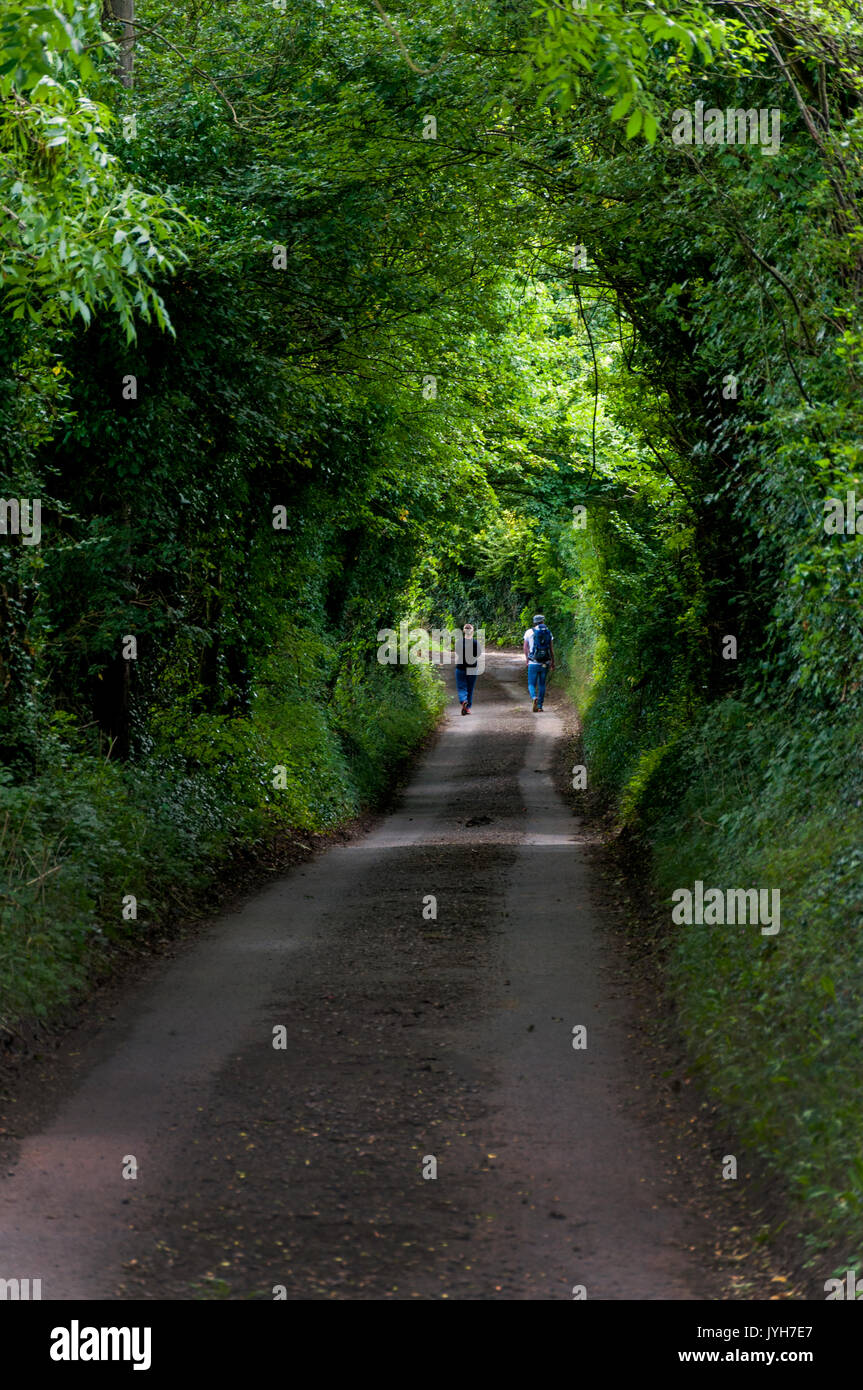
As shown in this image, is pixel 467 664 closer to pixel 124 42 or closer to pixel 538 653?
pixel 538 653

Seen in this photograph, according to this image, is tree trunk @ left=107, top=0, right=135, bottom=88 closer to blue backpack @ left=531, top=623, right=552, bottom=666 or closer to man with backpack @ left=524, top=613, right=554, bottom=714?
man with backpack @ left=524, top=613, right=554, bottom=714

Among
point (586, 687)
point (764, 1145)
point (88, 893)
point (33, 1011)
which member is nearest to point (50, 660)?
point (88, 893)

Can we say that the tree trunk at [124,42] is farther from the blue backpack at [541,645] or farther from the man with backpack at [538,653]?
the blue backpack at [541,645]

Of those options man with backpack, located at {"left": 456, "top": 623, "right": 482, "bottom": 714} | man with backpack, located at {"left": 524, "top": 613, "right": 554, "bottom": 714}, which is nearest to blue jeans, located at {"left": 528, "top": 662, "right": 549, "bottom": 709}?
man with backpack, located at {"left": 524, "top": 613, "right": 554, "bottom": 714}

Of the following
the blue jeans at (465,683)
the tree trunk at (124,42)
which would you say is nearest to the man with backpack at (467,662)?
the blue jeans at (465,683)

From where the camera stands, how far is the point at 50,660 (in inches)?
497

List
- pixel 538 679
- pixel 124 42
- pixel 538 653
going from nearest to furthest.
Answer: pixel 124 42, pixel 538 653, pixel 538 679

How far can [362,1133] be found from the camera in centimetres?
686

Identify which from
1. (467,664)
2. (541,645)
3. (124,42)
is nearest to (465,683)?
(467,664)

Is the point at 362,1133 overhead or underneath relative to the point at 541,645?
underneath

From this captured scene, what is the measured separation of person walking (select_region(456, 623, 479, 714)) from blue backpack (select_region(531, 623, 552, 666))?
1555 mm

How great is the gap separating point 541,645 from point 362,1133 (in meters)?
28.6

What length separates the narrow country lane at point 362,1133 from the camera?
17.8ft
